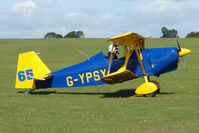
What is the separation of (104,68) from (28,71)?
2903 millimetres

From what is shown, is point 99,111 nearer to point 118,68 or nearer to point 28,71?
point 118,68

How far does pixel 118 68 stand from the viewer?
12406 mm

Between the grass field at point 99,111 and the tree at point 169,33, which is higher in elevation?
the tree at point 169,33

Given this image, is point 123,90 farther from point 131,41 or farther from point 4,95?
point 4,95

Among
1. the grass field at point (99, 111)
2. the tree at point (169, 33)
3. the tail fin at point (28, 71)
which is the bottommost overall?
the grass field at point (99, 111)

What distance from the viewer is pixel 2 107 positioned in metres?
10.2

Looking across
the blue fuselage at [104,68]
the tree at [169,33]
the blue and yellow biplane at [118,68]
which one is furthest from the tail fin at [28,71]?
the tree at [169,33]

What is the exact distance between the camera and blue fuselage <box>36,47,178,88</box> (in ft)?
39.5

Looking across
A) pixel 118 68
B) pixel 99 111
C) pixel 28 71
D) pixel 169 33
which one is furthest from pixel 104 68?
pixel 169 33

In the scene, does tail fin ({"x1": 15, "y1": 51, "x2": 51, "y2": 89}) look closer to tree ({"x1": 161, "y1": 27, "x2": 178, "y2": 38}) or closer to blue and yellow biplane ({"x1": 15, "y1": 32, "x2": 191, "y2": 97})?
blue and yellow biplane ({"x1": 15, "y1": 32, "x2": 191, "y2": 97})

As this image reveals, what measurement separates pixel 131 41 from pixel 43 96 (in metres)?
3.69

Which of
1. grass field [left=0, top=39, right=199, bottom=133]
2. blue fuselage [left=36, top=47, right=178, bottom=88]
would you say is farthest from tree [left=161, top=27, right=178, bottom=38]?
grass field [left=0, top=39, right=199, bottom=133]

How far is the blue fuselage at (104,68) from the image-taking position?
12047mm

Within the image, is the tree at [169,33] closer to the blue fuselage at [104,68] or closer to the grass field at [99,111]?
the blue fuselage at [104,68]
